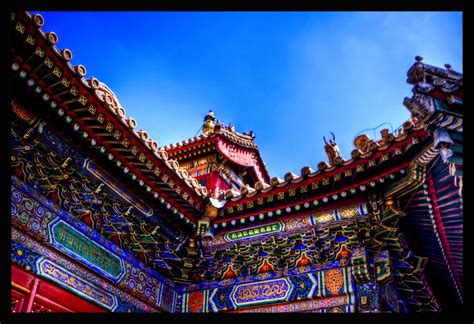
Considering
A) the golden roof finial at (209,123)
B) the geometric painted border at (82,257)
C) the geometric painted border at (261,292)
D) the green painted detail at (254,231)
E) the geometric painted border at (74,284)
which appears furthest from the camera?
the golden roof finial at (209,123)

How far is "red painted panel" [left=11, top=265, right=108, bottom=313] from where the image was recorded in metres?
4.81

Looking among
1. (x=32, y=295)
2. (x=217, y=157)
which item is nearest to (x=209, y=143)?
(x=217, y=157)

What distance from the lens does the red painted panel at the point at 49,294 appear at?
4809mm

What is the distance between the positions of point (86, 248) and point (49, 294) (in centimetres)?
80

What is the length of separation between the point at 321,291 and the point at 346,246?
0.75m

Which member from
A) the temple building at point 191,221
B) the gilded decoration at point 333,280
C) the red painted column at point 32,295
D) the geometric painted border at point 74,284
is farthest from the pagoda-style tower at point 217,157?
the red painted column at point 32,295

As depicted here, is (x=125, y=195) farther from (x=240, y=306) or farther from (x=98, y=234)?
(x=240, y=306)

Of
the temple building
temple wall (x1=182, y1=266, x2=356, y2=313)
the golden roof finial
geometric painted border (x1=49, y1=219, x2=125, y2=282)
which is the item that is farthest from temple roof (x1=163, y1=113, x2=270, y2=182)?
geometric painted border (x1=49, y1=219, x2=125, y2=282)

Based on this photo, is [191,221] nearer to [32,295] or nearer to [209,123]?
[32,295]

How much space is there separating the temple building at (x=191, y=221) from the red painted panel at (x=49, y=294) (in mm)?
13

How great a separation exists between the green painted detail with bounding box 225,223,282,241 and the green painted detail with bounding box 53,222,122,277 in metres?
1.85

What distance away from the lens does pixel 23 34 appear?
4.21 meters

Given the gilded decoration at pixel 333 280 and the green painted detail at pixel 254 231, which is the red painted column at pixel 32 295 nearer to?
the green painted detail at pixel 254 231

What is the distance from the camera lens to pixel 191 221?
273 inches
